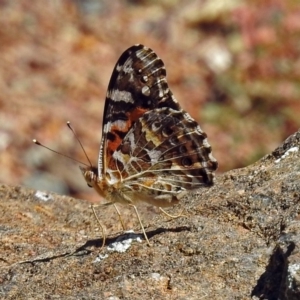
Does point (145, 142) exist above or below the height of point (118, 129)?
below

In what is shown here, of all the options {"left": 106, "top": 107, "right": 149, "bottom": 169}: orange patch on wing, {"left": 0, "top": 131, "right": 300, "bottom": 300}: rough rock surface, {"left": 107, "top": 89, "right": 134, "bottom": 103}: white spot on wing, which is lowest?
{"left": 0, "top": 131, "right": 300, "bottom": 300}: rough rock surface

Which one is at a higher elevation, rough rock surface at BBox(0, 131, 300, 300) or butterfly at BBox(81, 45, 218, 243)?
butterfly at BBox(81, 45, 218, 243)

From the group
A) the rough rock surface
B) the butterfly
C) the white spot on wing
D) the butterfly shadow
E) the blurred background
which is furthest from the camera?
the blurred background

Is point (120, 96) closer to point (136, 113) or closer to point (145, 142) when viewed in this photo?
point (136, 113)

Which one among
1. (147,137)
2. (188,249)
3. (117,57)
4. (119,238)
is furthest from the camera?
(117,57)

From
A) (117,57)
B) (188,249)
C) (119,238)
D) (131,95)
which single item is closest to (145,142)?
(131,95)

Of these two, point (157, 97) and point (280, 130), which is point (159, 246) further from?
point (280, 130)

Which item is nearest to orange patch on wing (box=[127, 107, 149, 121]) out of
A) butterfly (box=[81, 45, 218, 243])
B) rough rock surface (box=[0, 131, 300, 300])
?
butterfly (box=[81, 45, 218, 243])

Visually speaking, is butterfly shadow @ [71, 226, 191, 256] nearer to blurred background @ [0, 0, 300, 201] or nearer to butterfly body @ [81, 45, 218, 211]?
butterfly body @ [81, 45, 218, 211]

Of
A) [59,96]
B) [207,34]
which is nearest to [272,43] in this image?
[207,34]
